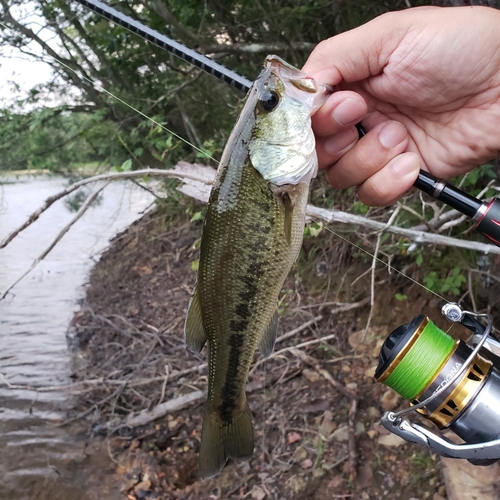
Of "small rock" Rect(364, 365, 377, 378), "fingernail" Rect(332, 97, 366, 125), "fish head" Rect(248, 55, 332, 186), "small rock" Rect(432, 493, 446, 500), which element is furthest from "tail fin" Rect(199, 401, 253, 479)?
"small rock" Rect(364, 365, 377, 378)

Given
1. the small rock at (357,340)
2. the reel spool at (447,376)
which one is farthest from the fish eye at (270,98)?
the small rock at (357,340)

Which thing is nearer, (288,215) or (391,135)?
(288,215)

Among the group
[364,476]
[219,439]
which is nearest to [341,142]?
[219,439]

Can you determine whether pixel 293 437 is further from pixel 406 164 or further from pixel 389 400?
pixel 406 164

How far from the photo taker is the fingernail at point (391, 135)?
1.97m

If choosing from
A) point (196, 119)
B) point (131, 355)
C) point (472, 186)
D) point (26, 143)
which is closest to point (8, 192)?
point (26, 143)

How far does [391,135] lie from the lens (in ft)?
6.50

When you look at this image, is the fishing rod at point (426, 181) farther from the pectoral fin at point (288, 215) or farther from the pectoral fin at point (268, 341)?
the pectoral fin at point (268, 341)

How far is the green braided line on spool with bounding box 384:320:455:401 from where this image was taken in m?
1.64

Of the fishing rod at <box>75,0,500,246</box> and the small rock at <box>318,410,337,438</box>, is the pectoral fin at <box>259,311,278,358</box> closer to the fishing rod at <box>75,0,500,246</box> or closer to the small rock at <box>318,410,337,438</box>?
the fishing rod at <box>75,0,500,246</box>

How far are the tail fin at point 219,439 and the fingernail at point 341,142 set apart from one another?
47.2 inches

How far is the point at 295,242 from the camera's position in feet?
5.85

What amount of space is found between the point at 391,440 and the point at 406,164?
235 centimetres

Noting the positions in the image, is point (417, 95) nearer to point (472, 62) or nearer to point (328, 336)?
point (472, 62)
